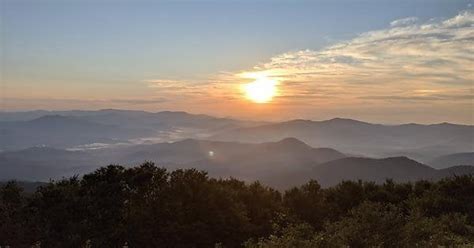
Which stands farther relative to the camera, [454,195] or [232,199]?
[454,195]

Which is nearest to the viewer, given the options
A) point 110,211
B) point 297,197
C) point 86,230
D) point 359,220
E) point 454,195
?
point 359,220

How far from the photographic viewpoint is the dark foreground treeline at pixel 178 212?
2409cm

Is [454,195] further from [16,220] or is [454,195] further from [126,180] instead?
[16,220]

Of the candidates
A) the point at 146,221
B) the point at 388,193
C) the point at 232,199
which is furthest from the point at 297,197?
the point at 146,221

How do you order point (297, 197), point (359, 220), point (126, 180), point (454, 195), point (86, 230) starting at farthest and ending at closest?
point (454, 195)
point (297, 197)
point (126, 180)
point (86, 230)
point (359, 220)

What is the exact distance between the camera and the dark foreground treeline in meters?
24.1

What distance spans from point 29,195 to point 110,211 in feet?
20.6

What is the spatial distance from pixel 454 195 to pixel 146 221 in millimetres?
25338

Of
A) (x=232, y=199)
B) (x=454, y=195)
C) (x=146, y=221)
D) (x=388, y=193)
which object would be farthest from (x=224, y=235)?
(x=454, y=195)

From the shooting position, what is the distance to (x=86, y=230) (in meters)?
25.5

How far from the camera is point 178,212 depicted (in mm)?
26500

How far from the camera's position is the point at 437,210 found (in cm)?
3150

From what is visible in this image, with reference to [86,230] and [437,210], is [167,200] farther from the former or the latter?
[437,210]

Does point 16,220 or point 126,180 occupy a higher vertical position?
point 126,180
